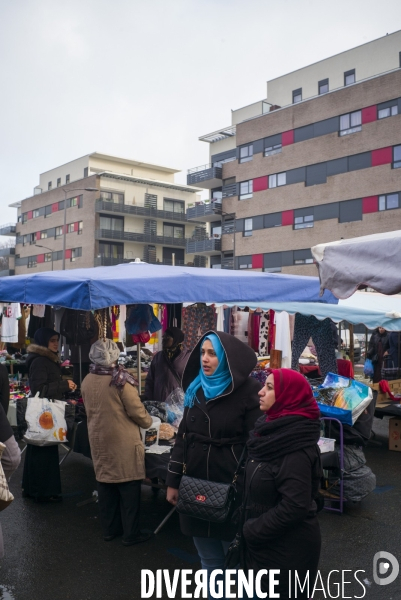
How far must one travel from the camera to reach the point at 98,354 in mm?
4711

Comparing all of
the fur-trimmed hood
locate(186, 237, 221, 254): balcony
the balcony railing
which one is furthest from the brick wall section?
the fur-trimmed hood

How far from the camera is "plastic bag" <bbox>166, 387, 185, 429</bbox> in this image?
5.88m

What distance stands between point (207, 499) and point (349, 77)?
42247 mm

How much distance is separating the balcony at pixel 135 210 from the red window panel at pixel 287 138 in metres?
21.6

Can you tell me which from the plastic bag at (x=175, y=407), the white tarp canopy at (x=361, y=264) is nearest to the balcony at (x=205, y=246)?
the plastic bag at (x=175, y=407)

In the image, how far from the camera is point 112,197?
192 ft

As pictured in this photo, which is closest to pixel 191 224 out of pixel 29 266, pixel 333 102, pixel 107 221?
pixel 107 221

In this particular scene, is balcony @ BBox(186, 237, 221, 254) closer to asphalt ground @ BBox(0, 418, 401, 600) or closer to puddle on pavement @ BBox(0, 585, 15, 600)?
asphalt ground @ BBox(0, 418, 401, 600)

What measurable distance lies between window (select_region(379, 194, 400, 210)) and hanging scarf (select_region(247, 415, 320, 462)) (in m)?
35.1

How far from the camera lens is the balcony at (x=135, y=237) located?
57594 millimetres

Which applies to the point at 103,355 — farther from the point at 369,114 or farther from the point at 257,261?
the point at 257,261

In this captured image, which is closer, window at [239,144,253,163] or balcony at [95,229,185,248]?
window at [239,144,253,163]

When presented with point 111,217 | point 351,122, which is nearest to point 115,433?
point 351,122

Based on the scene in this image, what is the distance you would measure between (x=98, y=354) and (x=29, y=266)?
67.6m
